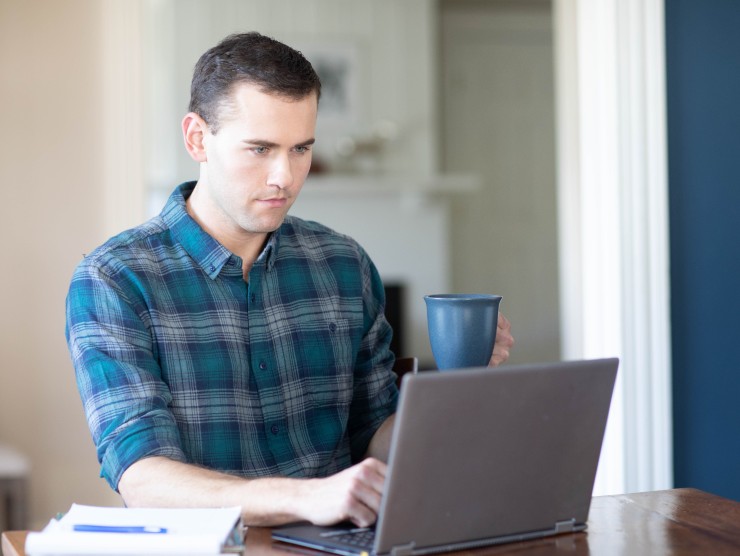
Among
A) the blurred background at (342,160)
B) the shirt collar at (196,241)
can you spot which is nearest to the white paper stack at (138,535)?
the shirt collar at (196,241)

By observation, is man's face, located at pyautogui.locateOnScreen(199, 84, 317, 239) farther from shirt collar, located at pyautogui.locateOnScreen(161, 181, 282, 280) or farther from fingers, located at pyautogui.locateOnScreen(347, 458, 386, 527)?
fingers, located at pyautogui.locateOnScreen(347, 458, 386, 527)

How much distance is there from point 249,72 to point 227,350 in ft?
1.54

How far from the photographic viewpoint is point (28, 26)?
3.35 meters

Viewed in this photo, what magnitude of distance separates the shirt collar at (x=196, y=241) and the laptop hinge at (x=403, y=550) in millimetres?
719

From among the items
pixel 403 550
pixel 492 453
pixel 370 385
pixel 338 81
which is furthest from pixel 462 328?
pixel 338 81

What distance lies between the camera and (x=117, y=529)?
3.55 feet

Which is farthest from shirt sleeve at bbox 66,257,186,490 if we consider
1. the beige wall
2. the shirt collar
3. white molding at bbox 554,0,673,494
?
the beige wall

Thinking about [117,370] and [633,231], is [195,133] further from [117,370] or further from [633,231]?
[633,231]

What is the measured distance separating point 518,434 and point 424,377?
170 millimetres

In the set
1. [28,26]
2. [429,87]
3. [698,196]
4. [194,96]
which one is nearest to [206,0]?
[429,87]

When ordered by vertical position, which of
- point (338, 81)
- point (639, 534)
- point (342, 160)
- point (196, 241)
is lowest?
point (639, 534)

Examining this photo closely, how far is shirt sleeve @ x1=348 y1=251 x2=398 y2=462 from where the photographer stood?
6.02 ft

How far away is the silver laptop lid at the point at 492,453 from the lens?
106 centimetres

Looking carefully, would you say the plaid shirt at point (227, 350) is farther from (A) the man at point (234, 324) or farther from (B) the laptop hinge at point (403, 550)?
(B) the laptop hinge at point (403, 550)
